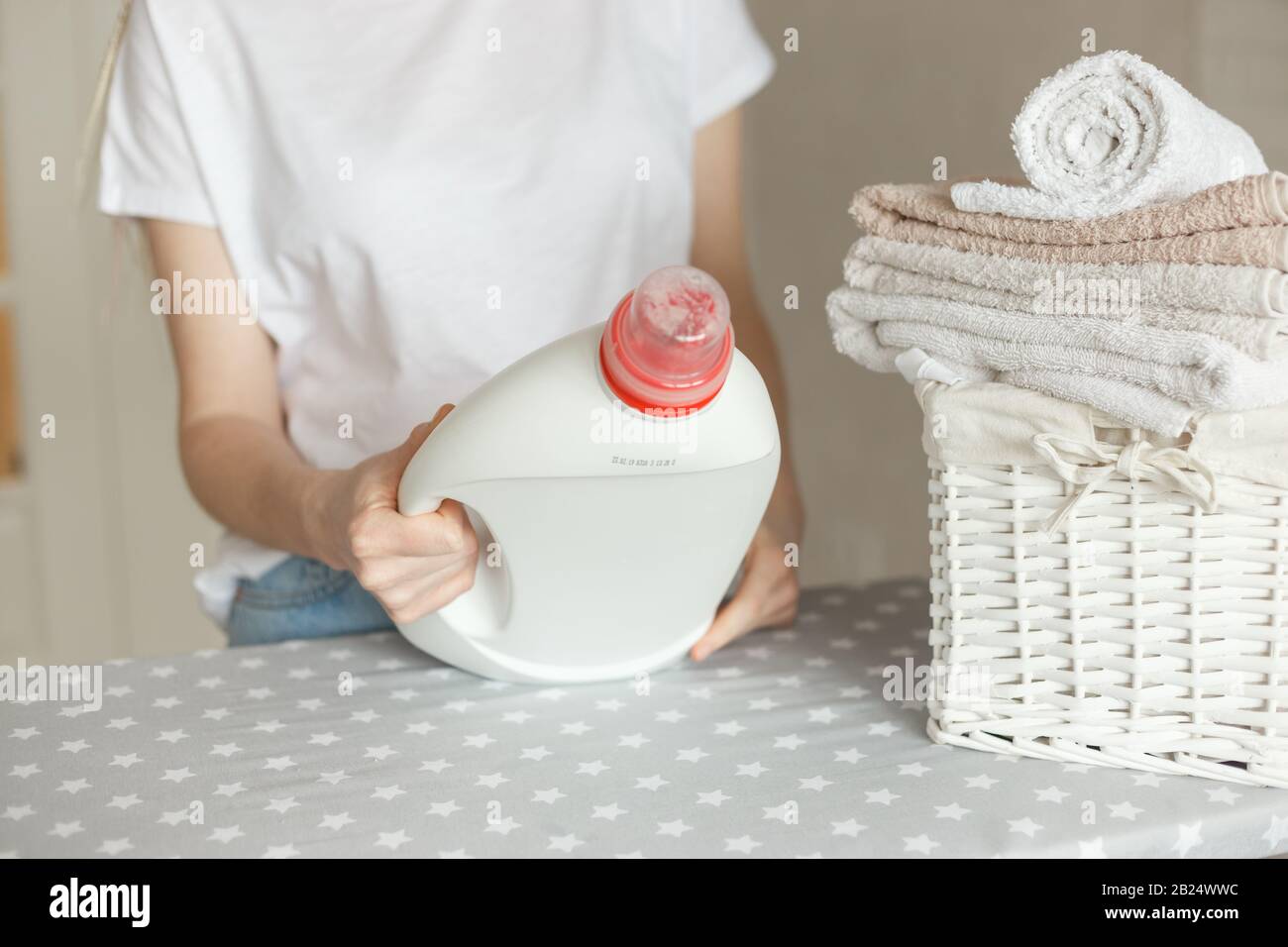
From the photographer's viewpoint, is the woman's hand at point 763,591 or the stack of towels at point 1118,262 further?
the woman's hand at point 763,591

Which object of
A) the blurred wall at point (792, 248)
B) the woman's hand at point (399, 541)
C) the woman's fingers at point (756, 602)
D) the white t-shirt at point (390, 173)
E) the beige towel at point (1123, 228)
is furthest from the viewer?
the blurred wall at point (792, 248)

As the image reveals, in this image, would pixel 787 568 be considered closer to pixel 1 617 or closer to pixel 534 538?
pixel 534 538

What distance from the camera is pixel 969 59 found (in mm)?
1394

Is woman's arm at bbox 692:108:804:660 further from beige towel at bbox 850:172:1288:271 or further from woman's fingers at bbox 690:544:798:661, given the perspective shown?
→ beige towel at bbox 850:172:1288:271

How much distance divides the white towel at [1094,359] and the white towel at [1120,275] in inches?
0.6

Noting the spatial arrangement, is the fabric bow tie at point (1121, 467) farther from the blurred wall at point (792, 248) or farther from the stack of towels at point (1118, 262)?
the blurred wall at point (792, 248)

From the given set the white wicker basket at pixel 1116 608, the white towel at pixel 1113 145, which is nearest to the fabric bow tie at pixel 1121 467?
the white wicker basket at pixel 1116 608

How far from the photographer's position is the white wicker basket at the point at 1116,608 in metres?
0.60

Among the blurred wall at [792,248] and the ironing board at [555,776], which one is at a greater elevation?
the blurred wall at [792,248]

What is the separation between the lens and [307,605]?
38.3 inches

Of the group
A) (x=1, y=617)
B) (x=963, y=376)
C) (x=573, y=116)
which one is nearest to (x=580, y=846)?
(x=963, y=376)

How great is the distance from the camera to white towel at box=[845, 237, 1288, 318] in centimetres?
55

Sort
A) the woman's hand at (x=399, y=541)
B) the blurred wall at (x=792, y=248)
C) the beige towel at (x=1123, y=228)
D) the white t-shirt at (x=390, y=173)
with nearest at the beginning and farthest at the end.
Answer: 1. the beige towel at (x=1123, y=228)
2. the woman's hand at (x=399, y=541)
3. the white t-shirt at (x=390, y=173)
4. the blurred wall at (x=792, y=248)

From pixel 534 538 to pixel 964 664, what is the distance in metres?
0.24
